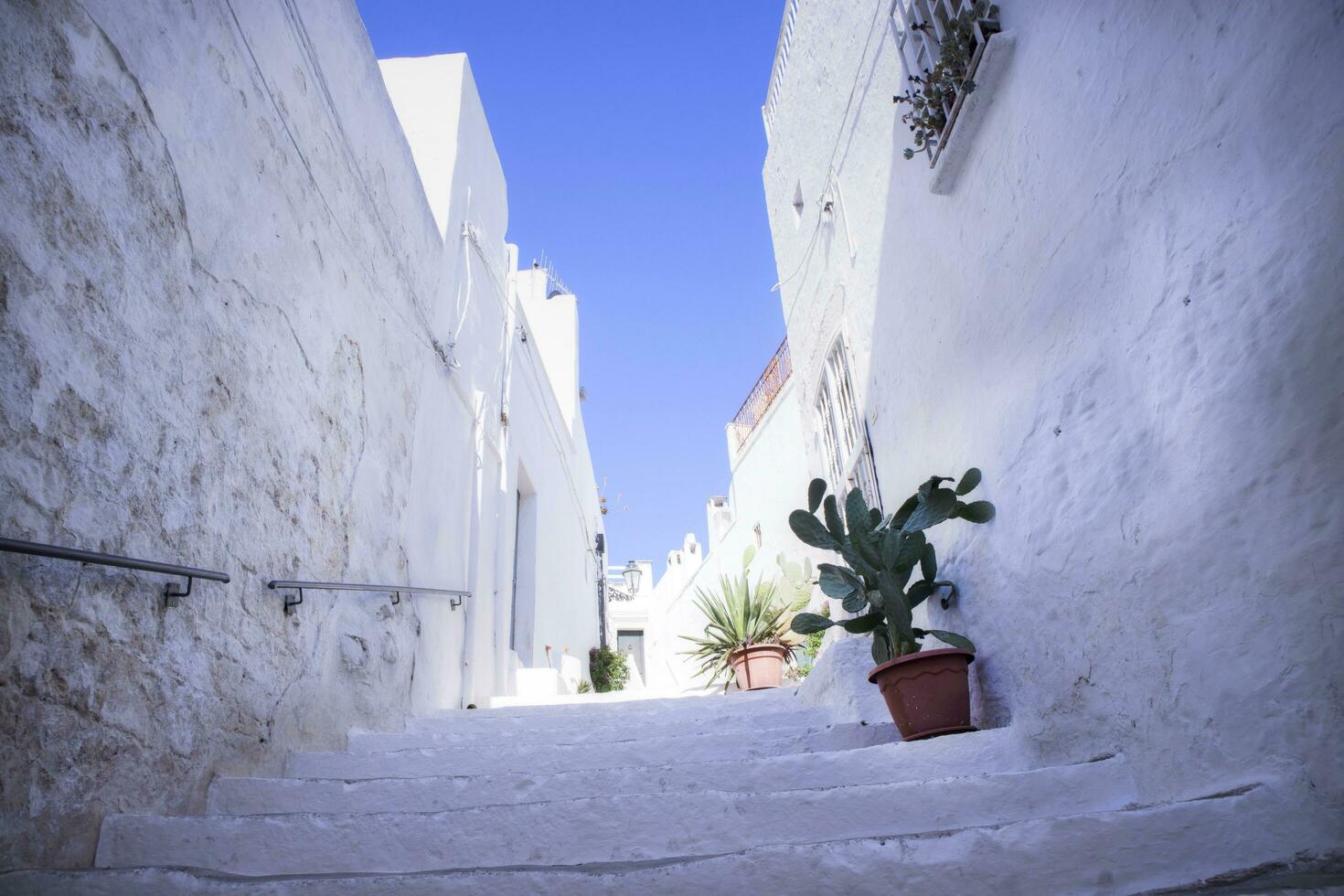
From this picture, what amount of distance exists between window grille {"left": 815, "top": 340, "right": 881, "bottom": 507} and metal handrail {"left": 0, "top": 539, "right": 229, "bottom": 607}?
10.9ft

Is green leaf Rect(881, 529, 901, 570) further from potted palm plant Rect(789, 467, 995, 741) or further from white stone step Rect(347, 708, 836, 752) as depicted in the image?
white stone step Rect(347, 708, 836, 752)

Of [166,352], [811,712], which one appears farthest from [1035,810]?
[166,352]

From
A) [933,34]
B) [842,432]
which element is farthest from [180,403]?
[842,432]

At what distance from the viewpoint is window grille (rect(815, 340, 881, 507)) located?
16.5 ft

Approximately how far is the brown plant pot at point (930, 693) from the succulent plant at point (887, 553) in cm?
9

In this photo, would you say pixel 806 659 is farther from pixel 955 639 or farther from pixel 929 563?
pixel 955 639

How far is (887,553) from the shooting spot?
117 inches

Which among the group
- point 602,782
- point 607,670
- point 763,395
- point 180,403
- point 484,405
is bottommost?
point 602,782

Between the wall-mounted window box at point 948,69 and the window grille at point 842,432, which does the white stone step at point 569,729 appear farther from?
the wall-mounted window box at point 948,69

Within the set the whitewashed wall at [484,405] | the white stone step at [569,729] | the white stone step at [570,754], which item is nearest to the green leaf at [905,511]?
the white stone step at [570,754]

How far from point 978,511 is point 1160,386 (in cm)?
104

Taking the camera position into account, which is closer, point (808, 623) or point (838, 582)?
point (838, 582)

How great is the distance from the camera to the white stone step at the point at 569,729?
3.21 metres

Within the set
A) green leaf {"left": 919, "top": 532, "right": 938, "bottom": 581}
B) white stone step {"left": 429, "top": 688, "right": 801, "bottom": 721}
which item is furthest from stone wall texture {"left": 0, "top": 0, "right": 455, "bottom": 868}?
green leaf {"left": 919, "top": 532, "right": 938, "bottom": 581}
